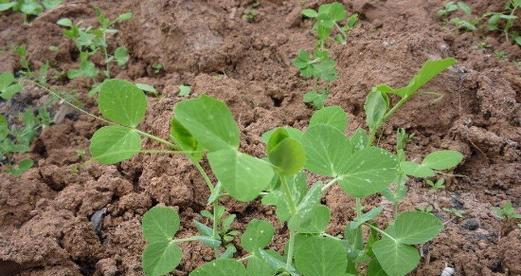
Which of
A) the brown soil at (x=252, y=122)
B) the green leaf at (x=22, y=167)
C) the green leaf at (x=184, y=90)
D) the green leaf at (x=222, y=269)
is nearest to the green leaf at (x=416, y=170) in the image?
the brown soil at (x=252, y=122)

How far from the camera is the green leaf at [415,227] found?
4.80ft

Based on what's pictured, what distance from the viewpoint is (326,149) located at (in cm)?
134

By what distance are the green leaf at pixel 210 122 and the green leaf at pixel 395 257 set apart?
53 centimetres

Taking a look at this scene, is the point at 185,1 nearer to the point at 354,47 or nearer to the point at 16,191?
the point at 354,47

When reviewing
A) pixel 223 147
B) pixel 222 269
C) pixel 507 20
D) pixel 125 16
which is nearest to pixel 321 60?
pixel 507 20

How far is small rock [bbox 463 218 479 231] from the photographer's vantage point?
5.99 ft

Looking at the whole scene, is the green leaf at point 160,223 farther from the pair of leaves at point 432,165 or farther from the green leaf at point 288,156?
the pair of leaves at point 432,165

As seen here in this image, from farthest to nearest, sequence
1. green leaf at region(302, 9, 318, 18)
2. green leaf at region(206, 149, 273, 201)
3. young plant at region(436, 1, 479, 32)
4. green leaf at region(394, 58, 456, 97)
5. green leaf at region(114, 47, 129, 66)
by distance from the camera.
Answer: green leaf at region(114, 47, 129, 66)
green leaf at region(302, 9, 318, 18)
young plant at region(436, 1, 479, 32)
green leaf at region(394, 58, 456, 97)
green leaf at region(206, 149, 273, 201)

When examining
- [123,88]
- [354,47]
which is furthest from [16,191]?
[354,47]

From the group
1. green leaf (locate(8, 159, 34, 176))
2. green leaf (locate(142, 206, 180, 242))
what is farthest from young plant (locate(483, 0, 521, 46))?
green leaf (locate(8, 159, 34, 176))

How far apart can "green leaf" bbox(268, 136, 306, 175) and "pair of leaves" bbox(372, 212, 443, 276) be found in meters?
0.42

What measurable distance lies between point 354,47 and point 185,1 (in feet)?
3.07

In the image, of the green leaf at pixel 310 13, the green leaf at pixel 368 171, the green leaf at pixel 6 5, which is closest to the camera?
the green leaf at pixel 368 171

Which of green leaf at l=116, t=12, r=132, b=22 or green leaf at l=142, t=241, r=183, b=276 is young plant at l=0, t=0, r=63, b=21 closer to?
green leaf at l=116, t=12, r=132, b=22
